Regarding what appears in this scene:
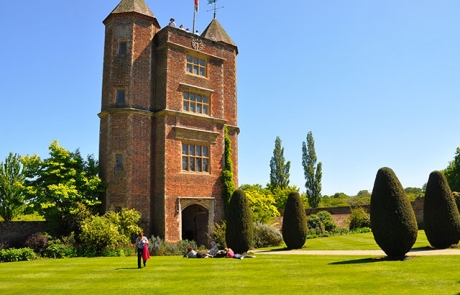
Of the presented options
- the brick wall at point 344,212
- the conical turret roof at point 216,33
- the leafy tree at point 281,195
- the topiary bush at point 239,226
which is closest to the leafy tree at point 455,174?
the brick wall at point 344,212

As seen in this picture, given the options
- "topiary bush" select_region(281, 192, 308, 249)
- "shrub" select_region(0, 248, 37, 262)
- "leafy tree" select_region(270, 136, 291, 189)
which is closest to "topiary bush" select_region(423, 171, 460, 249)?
"topiary bush" select_region(281, 192, 308, 249)

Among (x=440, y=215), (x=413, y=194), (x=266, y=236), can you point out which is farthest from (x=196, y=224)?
(x=413, y=194)

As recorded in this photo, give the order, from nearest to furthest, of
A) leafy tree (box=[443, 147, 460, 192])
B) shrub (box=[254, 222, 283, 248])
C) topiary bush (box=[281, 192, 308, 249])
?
topiary bush (box=[281, 192, 308, 249]) < shrub (box=[254, 222, 283, 248]) < leafy tree (box=[443, 147, 460, 192])

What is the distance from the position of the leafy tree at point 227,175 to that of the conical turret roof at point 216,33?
23.7 ft

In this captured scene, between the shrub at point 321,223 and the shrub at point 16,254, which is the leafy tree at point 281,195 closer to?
the shrub at point 321,223

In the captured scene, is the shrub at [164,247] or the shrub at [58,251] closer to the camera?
the shrub at [58,251]

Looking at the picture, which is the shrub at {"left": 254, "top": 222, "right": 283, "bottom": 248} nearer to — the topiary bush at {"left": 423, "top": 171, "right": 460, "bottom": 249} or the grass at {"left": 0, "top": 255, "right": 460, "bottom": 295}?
the topiary bush at {"left": 423, "top": 171, "right": 460, "bottom": 249}

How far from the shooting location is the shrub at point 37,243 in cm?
1984

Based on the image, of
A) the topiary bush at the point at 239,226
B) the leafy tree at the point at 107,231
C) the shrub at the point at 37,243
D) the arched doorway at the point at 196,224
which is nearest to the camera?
the topiary bush at the point at 239,226

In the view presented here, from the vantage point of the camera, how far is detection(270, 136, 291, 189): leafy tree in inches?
2184

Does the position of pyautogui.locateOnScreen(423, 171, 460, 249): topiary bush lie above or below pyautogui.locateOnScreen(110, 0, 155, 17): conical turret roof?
below

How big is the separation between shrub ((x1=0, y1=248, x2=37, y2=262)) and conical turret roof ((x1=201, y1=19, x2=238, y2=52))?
1897 centimetres

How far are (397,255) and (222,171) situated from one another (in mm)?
13809

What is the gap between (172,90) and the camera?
24.5 metres
